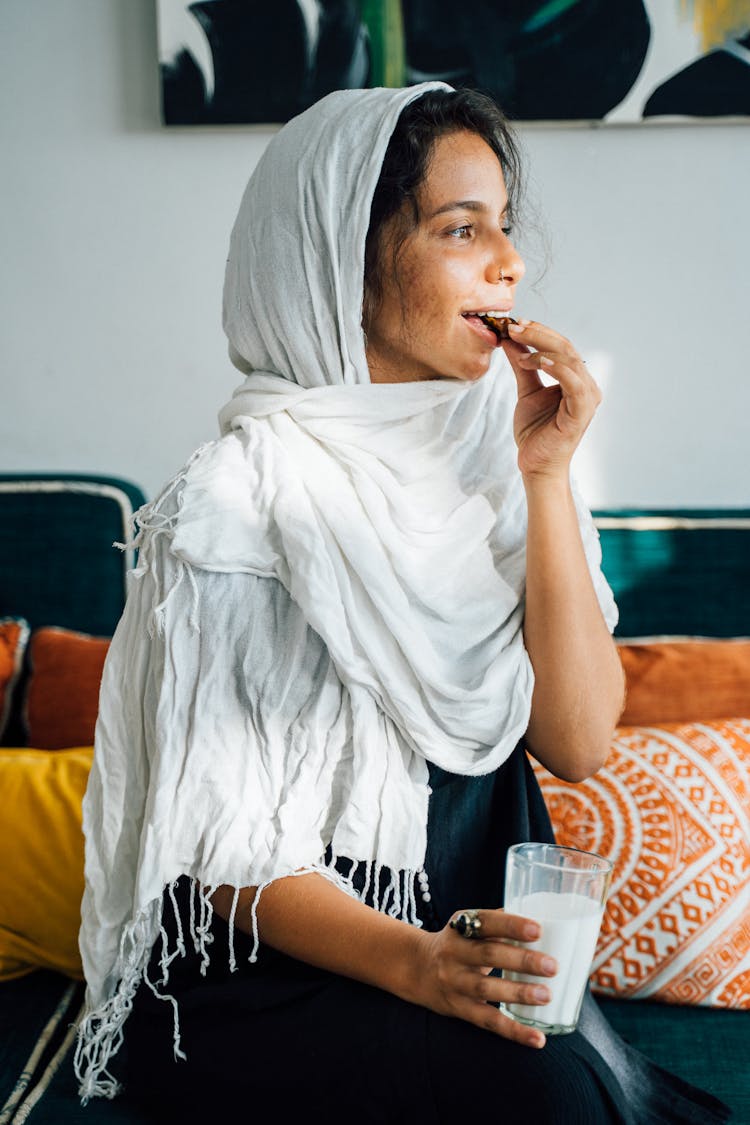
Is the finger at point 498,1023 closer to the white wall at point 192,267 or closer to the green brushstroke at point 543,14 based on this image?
the white wall at point 192,267

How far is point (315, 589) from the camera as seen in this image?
1137 millimetres

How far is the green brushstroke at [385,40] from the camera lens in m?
2.03

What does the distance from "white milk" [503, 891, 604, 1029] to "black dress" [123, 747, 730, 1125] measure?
4 cm

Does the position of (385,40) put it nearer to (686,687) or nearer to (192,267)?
(192,267)

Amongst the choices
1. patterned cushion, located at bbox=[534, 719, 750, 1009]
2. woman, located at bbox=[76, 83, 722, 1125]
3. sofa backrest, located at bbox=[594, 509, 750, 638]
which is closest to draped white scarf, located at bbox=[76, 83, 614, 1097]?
woman, located at bbox=[76, 83, 722, 1125]

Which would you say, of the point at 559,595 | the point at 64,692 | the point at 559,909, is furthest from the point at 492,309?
the point at 64,692

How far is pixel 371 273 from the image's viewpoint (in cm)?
127

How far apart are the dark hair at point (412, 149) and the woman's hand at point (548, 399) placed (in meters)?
0.17

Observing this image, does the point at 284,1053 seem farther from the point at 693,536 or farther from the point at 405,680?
Result: the point at 693,536

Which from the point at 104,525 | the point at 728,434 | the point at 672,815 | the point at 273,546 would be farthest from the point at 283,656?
the point at 728,434

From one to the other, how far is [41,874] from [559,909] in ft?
2.73

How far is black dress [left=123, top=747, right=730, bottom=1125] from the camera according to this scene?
0.95m

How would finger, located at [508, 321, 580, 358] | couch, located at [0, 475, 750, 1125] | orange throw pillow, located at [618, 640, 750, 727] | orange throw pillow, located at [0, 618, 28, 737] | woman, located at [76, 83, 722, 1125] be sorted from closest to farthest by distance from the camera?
1. woman, located at [76, 83, 722, 1125]
2. finger, located at [508, 321, 580, 358]
3. couch, located at [0, 475, 750, 1125]
4. orange throw pillow, located at [618, 640, 750, 727]
5. orange throw pillow, located at [0, 618, 28, 737]

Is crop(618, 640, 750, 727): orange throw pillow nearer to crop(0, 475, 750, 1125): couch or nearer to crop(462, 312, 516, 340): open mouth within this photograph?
crop(0, 475, 750, 1125): couch
